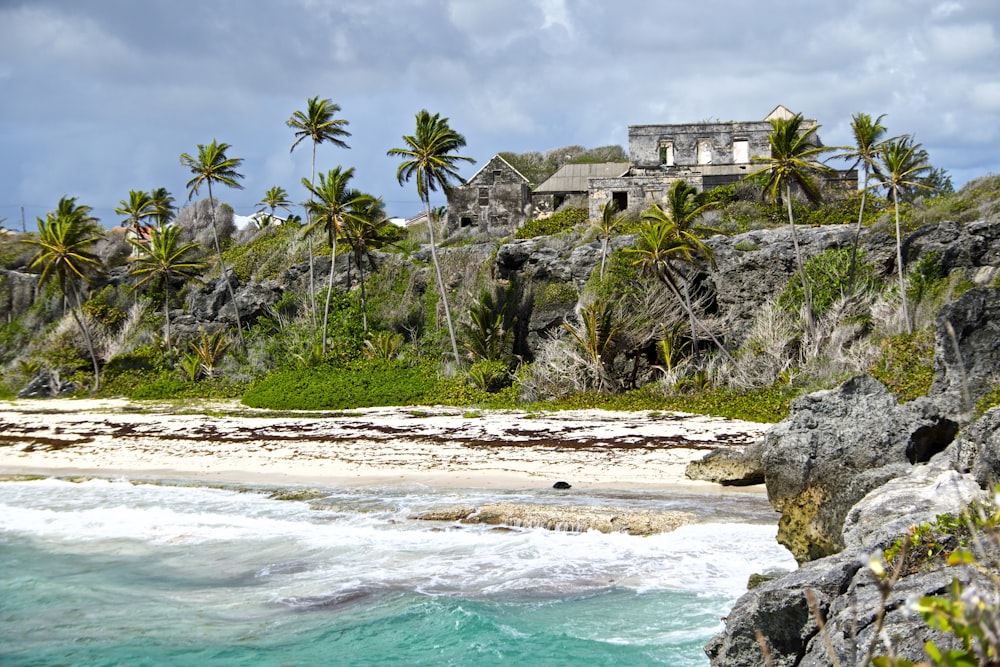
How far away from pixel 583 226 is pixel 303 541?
23.8 metres

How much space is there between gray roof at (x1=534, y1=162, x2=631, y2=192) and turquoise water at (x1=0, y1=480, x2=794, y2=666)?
98.1 ft

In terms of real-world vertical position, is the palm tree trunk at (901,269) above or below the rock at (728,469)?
above

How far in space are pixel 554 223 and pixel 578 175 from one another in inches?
304

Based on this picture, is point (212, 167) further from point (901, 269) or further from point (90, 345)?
point (901, 269)

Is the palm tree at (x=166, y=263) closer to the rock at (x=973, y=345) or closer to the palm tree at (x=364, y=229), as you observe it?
the palm tree at (x=364, y=229)

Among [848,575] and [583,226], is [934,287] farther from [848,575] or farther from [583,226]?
[848,575]

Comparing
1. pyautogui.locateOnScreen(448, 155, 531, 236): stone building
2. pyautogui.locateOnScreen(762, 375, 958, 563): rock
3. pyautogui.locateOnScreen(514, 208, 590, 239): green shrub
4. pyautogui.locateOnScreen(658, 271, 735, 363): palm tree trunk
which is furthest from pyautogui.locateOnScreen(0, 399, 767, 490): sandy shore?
pyautogui.locateOnScreen(448, 155, 531, 236): stone building

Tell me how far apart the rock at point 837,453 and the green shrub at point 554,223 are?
84.6 feet

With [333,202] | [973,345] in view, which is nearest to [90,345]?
[333,202]

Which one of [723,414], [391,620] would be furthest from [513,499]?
[723,414]

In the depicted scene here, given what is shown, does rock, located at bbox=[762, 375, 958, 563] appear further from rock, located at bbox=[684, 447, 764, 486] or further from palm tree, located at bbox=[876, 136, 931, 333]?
palm tree, located at bbox=[876, 136, 931, 333]

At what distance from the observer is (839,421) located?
31.3 ft

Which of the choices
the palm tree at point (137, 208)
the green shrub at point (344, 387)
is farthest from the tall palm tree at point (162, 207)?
the green shrub at point (344, 387)

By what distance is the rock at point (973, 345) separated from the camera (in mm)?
9648
